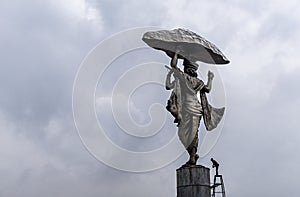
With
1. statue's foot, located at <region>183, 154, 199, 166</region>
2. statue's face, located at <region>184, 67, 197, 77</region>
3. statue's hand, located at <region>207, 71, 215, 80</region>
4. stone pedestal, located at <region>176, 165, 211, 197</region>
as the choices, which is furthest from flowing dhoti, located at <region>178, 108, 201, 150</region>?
statue's hand, located at <region>207, 71, 215, 80</region>

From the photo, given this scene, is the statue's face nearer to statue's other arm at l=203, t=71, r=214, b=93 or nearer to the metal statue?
the metal statue

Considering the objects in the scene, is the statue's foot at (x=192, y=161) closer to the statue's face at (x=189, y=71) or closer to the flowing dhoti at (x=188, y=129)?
the flowing dhoti at (x=188, y=129)

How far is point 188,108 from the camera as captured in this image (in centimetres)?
1399

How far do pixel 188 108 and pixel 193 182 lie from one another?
2.07 meters

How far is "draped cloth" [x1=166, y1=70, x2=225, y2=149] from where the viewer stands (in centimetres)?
1381

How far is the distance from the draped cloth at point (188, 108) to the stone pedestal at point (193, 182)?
72 cm

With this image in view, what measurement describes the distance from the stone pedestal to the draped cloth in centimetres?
72

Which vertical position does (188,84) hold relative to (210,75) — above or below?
below

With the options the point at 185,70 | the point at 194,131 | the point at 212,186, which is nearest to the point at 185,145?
the point at 194,131

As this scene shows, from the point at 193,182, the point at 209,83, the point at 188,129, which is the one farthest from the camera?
the point at 209,83

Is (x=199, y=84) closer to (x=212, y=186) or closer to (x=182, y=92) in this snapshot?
(x=182, y=92)

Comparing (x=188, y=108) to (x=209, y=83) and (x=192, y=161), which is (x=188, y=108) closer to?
(x=209, y=83)

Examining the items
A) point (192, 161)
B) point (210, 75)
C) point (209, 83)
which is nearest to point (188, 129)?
point (192, 161)

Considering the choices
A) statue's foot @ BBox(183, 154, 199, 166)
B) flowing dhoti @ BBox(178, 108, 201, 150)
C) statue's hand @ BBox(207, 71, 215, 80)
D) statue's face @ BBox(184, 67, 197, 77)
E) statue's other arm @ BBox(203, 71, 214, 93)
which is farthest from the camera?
statue's hand @ BBox(207, 71, 215, 80)
